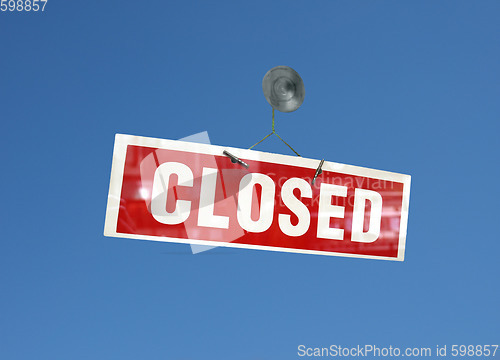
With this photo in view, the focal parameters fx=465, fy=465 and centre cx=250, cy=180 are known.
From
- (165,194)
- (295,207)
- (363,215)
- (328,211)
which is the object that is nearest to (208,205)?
(165,194)

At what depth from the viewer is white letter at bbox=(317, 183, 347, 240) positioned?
→ 79.2 inches

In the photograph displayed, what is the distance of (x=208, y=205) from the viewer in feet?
6.14

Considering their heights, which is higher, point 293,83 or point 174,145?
point 293,83

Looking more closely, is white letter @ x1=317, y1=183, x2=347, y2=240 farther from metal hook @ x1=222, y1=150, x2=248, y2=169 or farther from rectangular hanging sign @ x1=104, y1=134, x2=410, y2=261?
metal hook @ x1=222, y1=150, x2=248, y2=169

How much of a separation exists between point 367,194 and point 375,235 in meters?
0.19

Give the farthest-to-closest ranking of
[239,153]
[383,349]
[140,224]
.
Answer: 1. [383,349]
2. [239,153]
3. [140,224]

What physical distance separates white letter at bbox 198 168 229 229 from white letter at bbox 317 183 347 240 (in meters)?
0.42

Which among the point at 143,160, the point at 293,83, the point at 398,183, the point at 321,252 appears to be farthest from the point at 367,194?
the point at 143,160

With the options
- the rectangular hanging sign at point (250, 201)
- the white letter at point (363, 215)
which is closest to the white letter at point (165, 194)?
the rectangular hanging sign at point (250, 201)

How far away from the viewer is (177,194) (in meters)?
1.85

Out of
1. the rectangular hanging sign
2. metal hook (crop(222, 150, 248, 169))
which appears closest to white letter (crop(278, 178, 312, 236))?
the rectangular hanging sign

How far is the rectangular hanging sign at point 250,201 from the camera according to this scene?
181 cm

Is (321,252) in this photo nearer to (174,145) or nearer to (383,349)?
(383,349)

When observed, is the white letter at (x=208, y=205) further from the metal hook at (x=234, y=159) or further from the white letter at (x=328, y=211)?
the white letter at (x=328, y=211)
